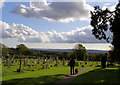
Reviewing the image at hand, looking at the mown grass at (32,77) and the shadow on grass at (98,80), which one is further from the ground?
the shadow on grass at (98,80)

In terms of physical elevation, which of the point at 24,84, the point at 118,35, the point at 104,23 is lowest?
the point at 24,84

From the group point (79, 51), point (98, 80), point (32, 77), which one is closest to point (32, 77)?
point (32, 77)

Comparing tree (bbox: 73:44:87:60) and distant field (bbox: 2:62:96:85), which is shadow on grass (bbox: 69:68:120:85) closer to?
distant field (bbox: 2:62:96:85)

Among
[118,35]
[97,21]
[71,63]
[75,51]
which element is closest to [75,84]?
[71,63]

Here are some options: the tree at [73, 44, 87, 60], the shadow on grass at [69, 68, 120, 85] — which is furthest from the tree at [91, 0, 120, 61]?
the tree at [73, 44, 87, 60]

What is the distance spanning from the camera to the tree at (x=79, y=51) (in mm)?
83875

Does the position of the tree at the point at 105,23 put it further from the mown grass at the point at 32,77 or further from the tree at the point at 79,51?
the tree at the point at 79,51

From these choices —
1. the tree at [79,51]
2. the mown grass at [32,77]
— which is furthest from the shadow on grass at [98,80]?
the tree at [79,51]

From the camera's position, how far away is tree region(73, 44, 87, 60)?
83.9 meters

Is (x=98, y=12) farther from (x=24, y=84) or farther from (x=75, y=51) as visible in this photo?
(x=75, y=51)

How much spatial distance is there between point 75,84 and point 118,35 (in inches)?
437

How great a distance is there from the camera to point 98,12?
77.8ft

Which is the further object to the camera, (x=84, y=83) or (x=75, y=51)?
(x=75, y=51)

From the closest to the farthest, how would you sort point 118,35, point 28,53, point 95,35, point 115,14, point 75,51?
point 118,35 → point 115,14 → point 95,35 → point 75,51 → point 28,53
